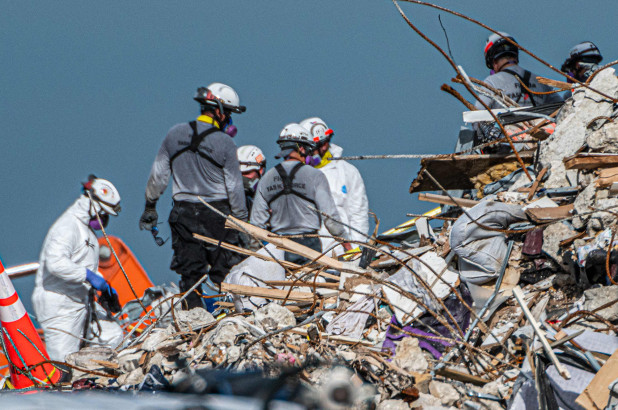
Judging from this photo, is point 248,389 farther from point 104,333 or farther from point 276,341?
point 104,333

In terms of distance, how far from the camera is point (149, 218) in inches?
314

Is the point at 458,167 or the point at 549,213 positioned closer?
the point at 549,213

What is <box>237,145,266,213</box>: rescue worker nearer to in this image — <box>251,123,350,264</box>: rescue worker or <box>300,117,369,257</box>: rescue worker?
<box>300,117,369,257</box>: rescue worker

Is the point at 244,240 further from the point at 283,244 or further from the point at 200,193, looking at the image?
the point at 283,244

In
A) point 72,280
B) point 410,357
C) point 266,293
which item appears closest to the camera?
point 410,357

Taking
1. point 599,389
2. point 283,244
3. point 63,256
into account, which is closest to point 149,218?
point 63,256

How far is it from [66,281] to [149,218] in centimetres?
107

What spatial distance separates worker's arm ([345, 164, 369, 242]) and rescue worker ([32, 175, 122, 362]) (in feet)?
8.35

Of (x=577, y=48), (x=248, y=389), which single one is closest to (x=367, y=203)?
(x=577, y=48)

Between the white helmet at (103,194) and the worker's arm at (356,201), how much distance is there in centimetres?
249

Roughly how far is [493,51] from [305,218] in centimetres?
258

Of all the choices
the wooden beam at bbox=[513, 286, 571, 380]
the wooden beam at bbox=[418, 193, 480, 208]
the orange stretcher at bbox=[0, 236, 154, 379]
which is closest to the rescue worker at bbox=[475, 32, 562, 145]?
the wooden beam at bbox=[418, 193, 480, 208]

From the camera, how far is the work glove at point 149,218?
792cm

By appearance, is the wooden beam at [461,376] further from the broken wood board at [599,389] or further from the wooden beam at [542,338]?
the broken wood board at [599,389]
